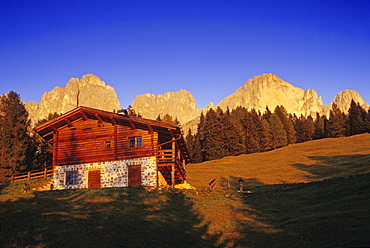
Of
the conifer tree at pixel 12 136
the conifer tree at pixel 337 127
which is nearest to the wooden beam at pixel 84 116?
the conifer tree at pixel 12 136

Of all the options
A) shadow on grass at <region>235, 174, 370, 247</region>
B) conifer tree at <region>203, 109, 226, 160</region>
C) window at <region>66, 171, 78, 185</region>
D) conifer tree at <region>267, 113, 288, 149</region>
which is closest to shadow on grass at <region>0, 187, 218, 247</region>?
shadow on grass at <region>235, 174, 370, 247</region>

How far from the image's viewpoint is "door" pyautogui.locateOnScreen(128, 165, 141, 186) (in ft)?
99.5

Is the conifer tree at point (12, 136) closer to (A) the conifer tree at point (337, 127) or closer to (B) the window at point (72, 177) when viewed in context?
(B) the window at point (72, 177)

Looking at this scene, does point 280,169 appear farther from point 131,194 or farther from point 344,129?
point 344,129

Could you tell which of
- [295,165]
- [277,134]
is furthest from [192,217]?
[277,134]

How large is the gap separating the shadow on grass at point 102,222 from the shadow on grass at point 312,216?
2976 mm

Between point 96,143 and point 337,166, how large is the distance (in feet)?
120

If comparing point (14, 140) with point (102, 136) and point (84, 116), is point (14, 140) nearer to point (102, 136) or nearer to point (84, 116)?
point (84, 116)

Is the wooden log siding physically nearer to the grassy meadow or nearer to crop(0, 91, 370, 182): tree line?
the grassy meadow

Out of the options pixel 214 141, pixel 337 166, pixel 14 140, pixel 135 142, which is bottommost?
pixel 337 166

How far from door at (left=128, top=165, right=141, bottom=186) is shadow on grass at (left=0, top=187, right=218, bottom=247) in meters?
6.37

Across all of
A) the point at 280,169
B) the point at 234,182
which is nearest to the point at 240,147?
the point at 280,169

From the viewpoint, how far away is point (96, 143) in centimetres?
3244

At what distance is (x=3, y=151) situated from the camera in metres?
45.2
